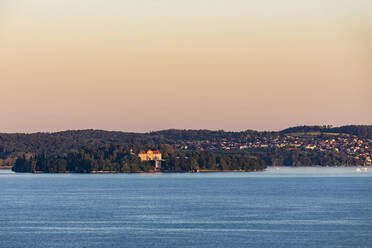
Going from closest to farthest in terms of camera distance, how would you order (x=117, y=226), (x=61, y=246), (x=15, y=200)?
(x=61, y=246) < (x=117, y=226) < (x=15, y=200)

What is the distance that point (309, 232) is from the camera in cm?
6272

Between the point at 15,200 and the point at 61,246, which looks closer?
the point at 61,246

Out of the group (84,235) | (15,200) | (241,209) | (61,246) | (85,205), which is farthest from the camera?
(15,200)

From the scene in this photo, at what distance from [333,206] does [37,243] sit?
38.4 metres

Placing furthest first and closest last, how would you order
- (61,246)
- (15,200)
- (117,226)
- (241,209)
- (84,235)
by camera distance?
(15,200) < (241,209) < (117,226) < (84,235) < (61,246)

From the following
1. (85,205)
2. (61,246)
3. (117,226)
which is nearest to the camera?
(61,246)

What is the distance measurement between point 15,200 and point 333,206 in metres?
37.3

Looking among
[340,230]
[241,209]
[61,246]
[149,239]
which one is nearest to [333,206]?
[241,209]

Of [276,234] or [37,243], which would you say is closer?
[37,243]

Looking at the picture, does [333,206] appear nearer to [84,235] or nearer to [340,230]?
[340,230]

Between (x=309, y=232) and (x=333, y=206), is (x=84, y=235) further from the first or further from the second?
(x=333, y=206)

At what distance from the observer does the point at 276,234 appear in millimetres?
61812

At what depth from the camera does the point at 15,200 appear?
325 feet

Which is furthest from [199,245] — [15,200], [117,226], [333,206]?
[15,200]
